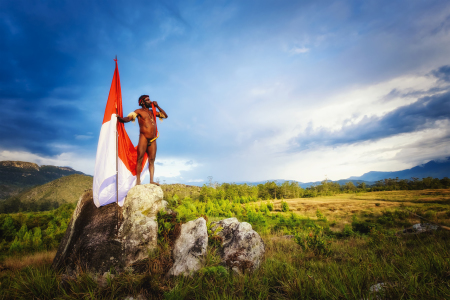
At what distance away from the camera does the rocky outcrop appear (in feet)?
15.9

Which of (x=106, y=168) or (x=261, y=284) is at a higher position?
(x=106, y=168)

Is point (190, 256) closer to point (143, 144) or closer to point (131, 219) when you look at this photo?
point (131, 219)

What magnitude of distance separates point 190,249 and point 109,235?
236cm

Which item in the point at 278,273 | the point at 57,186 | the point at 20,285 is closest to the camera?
the point at 20,285

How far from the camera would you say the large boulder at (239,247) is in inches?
208

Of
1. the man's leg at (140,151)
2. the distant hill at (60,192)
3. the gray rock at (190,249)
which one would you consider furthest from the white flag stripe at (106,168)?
the distant hill at (60,192)

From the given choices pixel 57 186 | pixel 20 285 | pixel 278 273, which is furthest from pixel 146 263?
pixel 57 186

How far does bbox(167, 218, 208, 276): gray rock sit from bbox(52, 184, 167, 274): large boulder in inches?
31.5

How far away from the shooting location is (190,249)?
16.8 ft

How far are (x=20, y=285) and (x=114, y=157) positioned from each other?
337 cm

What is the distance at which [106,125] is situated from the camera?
18.0 feet

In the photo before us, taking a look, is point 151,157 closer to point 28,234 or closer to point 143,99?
point 143,99

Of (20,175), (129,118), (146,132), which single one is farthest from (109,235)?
(20,175)

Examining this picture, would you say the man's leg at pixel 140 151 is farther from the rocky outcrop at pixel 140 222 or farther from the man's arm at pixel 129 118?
the man's arm at pixel 129 118
